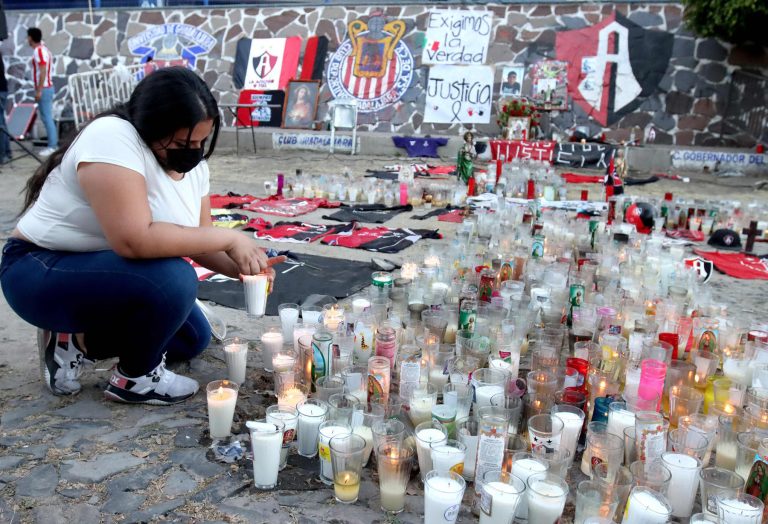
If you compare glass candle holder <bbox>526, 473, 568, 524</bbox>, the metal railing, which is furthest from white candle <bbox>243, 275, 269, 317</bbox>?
the metal railing

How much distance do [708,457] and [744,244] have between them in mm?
4985

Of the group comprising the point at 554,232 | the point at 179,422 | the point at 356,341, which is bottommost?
the point at 179,422

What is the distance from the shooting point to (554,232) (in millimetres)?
5781

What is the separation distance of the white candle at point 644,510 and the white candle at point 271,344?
1.92 metres

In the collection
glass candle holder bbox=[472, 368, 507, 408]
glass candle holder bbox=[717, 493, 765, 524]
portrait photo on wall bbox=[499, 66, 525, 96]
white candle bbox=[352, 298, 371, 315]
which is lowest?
glass candle holder bbox=[717, 493, 765, 524]

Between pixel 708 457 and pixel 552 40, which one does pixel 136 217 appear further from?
pixel 552 40

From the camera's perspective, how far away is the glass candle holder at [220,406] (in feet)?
9.43

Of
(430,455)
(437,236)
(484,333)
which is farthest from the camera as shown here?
(437,236)

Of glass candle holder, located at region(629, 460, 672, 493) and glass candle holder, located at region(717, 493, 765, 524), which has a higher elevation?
glass candle holder, located at region(629, 460, 672, 493)

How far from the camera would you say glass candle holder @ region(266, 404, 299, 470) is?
2711 millimetres

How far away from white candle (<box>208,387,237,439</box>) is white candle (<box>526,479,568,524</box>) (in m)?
1.30

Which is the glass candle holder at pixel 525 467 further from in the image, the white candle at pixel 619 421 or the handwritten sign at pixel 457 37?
the handwritten sign at pixel 457 37

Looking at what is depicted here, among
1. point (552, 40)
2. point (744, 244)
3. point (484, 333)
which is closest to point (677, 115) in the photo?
point (552, 40)

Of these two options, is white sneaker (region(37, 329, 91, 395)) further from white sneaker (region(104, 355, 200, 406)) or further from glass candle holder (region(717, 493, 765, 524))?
glass candle holder (region(717, 493, 765, 524))
